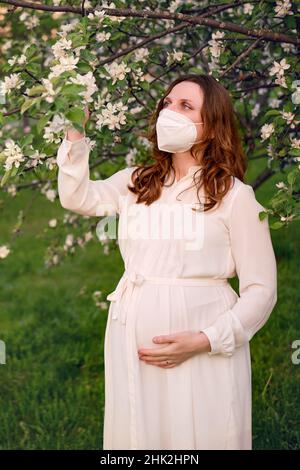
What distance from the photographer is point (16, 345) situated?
20.6 feet

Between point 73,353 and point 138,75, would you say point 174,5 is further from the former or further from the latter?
point 73,353

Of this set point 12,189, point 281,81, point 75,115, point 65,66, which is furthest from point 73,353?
point 75,115

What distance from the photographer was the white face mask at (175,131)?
3.09 metres

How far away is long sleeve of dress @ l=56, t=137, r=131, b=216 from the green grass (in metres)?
1.85

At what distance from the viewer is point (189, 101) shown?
3168mm

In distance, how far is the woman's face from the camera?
3.15 meters

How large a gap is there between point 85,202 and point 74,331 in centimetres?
337

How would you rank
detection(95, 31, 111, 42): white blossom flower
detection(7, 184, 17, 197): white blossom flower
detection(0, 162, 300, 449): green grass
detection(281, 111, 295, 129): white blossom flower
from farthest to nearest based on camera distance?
detection(7, 184, 17, 197): white blossom flower, detection(0, 162, 300, 449): green grass, detection(95, 31, 111, 42): white blossom flower, detection(281, 111, 295, 129): white blossom flower

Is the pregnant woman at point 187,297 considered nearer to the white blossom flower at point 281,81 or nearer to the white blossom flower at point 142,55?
the white blossom flower at point 281,81

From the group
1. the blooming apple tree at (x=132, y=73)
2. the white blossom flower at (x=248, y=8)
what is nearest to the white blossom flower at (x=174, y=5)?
the blooming apple tree at (x=132, y=73)

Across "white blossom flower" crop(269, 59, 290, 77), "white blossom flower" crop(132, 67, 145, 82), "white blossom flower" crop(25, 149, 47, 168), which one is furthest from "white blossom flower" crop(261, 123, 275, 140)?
"white blossom flower" crop(25, 149, 47, 168)

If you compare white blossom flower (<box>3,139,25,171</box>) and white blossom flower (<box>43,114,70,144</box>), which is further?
white blossom flower (<box>3,139,25,171</box>)

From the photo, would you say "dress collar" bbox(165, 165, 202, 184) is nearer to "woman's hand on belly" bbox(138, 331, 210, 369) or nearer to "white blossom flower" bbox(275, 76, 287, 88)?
"woman's hand on belly" bbox(138, 331, 210, 369)

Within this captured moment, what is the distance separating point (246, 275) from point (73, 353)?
316cm
